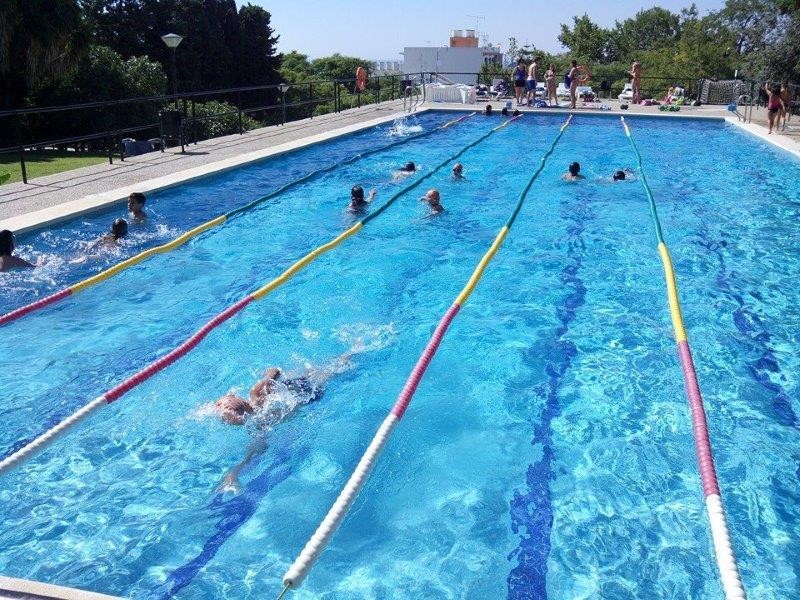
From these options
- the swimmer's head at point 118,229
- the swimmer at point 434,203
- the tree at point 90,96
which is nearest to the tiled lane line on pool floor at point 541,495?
the swimmer at point 434,203

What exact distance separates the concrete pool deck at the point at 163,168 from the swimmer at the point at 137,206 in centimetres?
64

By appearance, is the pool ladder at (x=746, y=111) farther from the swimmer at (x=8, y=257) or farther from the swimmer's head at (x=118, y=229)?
the swimmer at (x=8, y=257)

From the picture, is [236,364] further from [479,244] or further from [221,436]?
[479,244]

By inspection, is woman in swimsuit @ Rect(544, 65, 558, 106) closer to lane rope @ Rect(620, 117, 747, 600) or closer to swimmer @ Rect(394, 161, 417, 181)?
swimmer @ Rect(394, 161, 417, 181)

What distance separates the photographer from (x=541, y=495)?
13.9 ft

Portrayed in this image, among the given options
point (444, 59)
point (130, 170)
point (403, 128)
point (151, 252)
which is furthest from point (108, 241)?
point (444, 59)

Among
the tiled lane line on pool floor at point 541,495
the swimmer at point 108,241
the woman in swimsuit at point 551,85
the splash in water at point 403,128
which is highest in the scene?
the woman in swimsuit at point 551,85

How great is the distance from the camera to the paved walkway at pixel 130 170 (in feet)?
32.0

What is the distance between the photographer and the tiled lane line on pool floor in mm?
3582

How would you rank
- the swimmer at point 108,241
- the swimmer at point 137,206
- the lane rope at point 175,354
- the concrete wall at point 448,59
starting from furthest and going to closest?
the concrete wall at point 448,59 < the swimmer at point 137,206 < the swimmer at point 108,241 < the lane rope at point 175,354

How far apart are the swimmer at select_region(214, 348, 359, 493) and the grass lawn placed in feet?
27.4

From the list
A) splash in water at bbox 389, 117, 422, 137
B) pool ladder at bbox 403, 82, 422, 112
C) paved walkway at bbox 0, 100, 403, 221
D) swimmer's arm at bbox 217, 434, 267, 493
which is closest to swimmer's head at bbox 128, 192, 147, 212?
paved walkway at bbox 0, 100, 403, 221

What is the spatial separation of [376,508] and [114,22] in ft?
118

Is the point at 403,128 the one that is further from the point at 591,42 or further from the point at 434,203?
the point at 591,42
